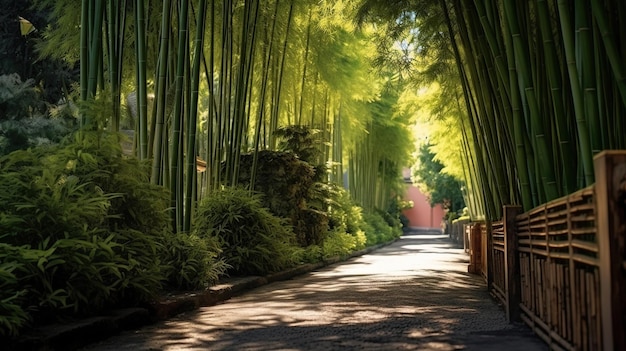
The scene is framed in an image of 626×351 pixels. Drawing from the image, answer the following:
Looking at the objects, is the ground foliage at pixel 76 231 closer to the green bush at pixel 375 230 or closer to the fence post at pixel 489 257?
the fence post at pixel 489 257

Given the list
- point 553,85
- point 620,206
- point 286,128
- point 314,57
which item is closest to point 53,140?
point 286,128

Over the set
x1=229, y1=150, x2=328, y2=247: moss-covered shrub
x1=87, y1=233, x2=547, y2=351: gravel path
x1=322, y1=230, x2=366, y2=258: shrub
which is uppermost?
x1=229, y1=150, x2=328, y2=247: moss-covered shrub

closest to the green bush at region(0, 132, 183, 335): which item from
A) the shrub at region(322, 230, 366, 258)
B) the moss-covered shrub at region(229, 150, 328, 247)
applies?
the moss-covered shrub at region(229, 150, 328, 247)

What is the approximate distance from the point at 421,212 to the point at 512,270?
144 feet

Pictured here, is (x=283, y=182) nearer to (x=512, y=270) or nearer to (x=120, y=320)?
(x=512, y=270)

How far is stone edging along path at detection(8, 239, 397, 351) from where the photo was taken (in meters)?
2.93

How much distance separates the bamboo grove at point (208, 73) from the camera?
515 cm

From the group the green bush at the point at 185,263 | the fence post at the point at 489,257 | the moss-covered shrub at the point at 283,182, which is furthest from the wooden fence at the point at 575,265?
the moss-covered shrub at the point at 283,182

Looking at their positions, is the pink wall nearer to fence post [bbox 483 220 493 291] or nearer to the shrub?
the shrub

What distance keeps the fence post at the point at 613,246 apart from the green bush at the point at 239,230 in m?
4.89

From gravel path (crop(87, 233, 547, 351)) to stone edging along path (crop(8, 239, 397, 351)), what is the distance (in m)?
0.07

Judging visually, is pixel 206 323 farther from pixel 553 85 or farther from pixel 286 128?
pixel 286 128

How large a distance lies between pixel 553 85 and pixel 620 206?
4.85ft

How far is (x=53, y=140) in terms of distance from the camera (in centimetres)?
867
